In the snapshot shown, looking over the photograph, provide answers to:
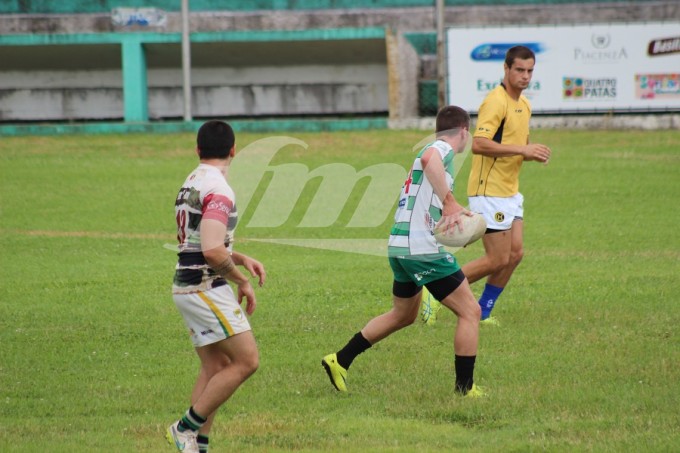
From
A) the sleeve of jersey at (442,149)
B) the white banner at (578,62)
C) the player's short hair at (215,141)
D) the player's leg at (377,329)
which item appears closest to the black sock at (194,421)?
the player's short hair at (215,141)

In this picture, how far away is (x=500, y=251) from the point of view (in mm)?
9484

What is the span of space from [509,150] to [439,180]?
1894mm

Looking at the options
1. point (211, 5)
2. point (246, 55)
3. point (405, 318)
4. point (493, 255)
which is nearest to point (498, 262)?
point (493, 255)

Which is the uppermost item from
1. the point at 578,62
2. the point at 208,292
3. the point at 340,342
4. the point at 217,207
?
the point at 578,62

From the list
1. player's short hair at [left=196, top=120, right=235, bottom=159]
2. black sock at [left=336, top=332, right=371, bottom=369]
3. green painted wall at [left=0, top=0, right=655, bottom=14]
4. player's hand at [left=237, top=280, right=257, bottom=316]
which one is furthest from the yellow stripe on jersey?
Result: green painted wall at [left=0, top=0, right=655, bottom=14]

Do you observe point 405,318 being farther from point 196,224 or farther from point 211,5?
point 211,5

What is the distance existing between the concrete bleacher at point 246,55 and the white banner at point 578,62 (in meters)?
2.20

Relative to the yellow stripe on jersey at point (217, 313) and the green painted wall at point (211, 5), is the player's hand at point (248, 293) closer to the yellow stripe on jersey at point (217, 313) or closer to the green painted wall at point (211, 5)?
the yellow stripe on jersey at point (217, 313)

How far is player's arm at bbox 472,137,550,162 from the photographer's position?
28.8 feet

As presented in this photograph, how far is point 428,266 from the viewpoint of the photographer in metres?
7.26

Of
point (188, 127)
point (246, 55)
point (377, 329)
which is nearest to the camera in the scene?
point (377, 329)

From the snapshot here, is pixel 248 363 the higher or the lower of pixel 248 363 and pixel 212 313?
the lower

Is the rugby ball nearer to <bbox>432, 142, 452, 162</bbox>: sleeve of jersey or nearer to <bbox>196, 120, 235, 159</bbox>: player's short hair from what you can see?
<bbox>432, 142, 452, 162</bbox>: sleeve of jersey

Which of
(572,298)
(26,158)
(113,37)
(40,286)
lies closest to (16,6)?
(113,37)
